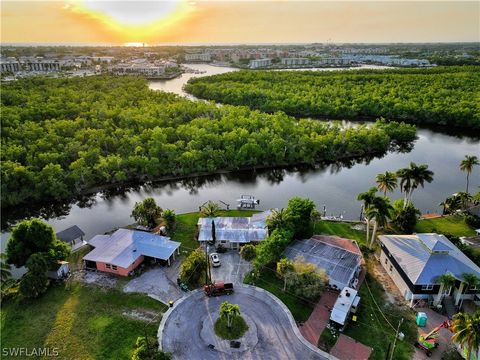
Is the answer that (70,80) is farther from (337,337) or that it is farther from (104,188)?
(337,337)

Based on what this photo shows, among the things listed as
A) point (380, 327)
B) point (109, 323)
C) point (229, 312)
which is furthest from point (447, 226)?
point (109, 323)

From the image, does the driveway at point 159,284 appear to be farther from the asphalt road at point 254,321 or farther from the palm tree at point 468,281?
the palm tree at point 468,281

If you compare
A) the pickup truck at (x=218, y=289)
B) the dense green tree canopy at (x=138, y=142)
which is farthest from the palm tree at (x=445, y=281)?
→ the dense green tree canopy at (x=138, y=142)

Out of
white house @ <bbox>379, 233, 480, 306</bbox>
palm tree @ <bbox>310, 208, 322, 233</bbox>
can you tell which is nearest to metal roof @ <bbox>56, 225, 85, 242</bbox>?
palm tree @ <bbox>310, 208, 322, 233</bbox>

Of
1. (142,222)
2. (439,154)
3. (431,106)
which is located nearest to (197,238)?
(142,222)

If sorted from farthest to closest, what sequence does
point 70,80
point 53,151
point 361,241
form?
point 70,80
point 53,151
point 361,241
